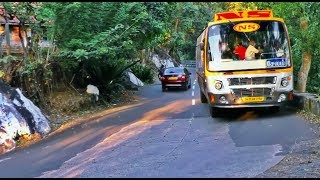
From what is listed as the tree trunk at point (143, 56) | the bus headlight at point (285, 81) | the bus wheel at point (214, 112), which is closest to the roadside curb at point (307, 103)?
the bus headlight at point (285, 81)

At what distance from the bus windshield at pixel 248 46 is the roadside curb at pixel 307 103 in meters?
1.31

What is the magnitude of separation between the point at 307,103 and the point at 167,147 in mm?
5304

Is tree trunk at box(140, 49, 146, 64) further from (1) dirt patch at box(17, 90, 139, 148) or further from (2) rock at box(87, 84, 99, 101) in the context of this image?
(2) rock at box(87, 84, 99, 101)

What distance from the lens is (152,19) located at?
1933 centimetres

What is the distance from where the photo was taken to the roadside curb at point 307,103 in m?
12.3

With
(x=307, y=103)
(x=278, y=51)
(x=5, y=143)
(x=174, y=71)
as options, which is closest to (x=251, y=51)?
(x=278, y=51)

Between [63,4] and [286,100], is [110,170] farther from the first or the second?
[63,4]

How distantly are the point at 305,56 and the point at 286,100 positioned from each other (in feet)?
21.3

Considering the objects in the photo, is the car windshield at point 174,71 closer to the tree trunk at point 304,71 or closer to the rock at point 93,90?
the rock at point 93,90

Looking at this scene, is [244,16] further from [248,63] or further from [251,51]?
[248,63]

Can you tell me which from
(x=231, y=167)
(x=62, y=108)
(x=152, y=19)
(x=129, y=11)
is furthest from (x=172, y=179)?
(x=152, y=19)

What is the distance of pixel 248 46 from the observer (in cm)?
1243

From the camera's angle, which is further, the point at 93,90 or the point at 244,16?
the point at 93,90

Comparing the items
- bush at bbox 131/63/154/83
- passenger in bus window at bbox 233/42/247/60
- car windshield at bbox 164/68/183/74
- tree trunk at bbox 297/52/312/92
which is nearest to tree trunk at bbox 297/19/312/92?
tree trunk at bbox 297/52/312/92
